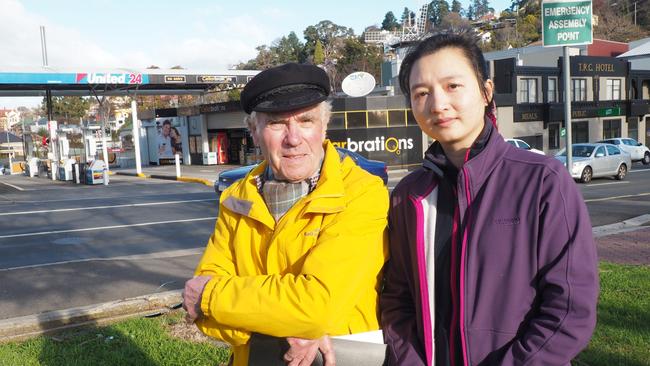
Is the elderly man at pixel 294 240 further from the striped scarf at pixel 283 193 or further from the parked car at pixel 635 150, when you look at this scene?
the parked car at pixel 635 150

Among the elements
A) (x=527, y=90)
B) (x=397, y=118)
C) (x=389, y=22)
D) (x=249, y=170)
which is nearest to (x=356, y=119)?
(x=397, y=118)

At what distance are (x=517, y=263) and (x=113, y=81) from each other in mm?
31732

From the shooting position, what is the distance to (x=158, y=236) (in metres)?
11.0

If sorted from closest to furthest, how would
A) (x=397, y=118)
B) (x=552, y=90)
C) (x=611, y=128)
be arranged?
(x=397, y=118) < (x=552, y=90) < (x=611, y=128)

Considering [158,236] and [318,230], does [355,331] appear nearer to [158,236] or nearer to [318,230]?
[318,230]

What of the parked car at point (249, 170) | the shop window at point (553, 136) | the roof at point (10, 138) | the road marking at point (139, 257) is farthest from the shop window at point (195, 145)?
the roof at point (10, 138)

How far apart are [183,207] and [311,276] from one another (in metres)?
14.4

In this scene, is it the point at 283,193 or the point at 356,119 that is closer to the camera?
the point at 283,193

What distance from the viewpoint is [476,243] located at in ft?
6.15

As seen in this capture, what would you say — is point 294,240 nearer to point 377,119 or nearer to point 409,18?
point 377,119

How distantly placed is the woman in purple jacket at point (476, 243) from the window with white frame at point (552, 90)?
37.6 meters

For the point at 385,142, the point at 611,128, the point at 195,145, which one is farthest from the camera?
the point at 611,128

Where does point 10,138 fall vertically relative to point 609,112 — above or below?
above

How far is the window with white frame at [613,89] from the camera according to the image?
40.2 metres
